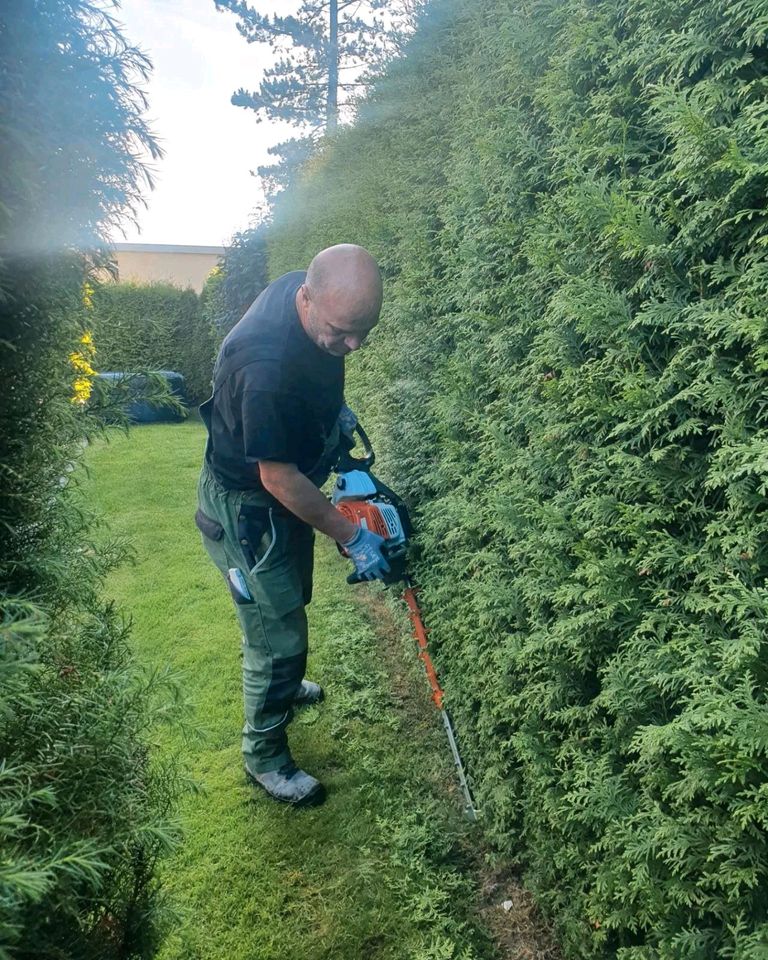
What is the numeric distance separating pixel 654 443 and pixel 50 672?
163 centimetres

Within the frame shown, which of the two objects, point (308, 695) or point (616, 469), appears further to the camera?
point (308, 695)

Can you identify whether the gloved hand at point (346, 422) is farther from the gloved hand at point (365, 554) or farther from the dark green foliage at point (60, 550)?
the dark green foliage at point (60, 550)

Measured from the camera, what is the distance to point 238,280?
1261cm

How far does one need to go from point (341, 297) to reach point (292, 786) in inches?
88.3

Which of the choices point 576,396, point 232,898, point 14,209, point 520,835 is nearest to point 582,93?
point 576,396

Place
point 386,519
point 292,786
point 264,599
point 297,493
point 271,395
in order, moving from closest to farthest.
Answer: point 271,395
point 297,493
point 264,599
point 292,786
point 386,519

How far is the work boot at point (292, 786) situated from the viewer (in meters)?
2.93

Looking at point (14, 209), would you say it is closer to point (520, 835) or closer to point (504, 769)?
point (504, 769)

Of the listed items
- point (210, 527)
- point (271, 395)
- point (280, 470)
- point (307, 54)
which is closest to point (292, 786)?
point (210, 527)

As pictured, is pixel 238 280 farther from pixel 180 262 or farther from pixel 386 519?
pixel 386 519

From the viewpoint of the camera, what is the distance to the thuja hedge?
1.40m

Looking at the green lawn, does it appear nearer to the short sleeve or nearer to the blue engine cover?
the short sleeve

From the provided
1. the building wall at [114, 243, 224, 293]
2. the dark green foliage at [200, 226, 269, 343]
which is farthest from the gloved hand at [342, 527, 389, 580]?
the building wall at [114, 243, 224, 293]

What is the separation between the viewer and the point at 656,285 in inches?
65.0
